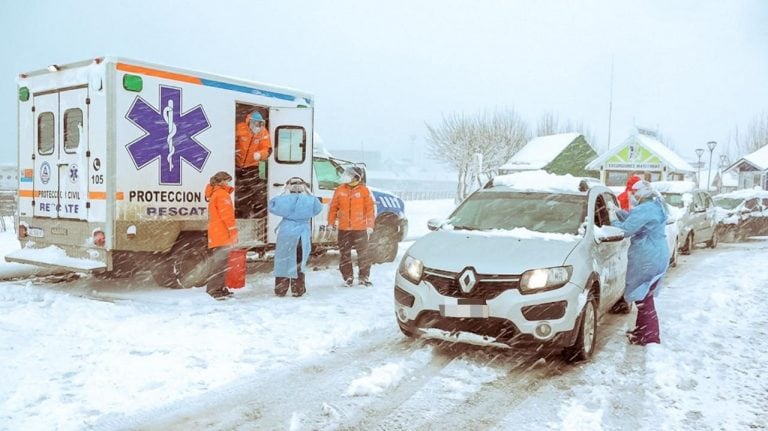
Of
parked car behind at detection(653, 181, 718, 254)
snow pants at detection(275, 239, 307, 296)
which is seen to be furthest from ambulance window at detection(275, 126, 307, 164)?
parked car behind at detection(653, 181, 718, 254)

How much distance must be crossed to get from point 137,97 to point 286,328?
344 centimetres

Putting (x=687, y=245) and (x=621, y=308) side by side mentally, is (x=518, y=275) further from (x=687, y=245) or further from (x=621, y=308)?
(x=687, y=245)

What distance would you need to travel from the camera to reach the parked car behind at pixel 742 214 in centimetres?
1869

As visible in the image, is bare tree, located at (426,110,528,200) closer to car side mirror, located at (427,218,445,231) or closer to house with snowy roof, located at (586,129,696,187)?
house with snowy roof, located at (586,129,696,187)

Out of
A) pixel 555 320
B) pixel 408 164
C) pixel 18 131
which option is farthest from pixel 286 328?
pixel 408 164

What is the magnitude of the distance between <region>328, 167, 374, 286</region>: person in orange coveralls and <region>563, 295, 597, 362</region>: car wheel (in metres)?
4.06

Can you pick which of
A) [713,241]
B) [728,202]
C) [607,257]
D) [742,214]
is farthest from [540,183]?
[728,202]

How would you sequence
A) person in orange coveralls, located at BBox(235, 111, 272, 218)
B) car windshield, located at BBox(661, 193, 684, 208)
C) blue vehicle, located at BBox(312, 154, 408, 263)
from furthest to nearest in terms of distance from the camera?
car windshield, located at BBox(661, 193, 684, 208)
blue vehicle, located at BBox(312, 154, 408, 263)
person in orange coveralls, located at BBox(235, 111, 272, 218)

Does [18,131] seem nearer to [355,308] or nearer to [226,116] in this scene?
[226,116]

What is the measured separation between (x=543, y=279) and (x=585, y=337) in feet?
2.62

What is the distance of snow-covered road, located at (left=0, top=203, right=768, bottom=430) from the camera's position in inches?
169

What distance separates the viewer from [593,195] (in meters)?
6.56

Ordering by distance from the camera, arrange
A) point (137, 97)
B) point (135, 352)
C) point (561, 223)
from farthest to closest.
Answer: point (137, 97)
point (561, 223)
point (135, 352)

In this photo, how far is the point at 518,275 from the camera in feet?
17.0
